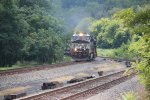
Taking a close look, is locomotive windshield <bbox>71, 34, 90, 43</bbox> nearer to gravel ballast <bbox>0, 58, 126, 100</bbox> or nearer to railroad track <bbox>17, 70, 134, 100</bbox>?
gravel ballast <bbox>0, 58, 126, 100</bbox>

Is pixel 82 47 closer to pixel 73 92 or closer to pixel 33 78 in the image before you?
pixel 33 78

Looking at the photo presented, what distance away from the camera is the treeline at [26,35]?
1246 inches

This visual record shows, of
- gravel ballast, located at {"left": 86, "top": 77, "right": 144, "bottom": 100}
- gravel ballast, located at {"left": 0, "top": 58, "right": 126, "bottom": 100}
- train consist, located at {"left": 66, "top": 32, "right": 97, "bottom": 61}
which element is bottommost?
gravel ballast, located at {"left": 86, "top": 77, "right": 144, "bottom": 100}

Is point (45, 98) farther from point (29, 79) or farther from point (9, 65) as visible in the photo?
point (9, 65)

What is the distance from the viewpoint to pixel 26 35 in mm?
35094

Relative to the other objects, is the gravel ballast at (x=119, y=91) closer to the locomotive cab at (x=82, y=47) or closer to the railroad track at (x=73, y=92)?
the railroad track at (x=73, y=92)

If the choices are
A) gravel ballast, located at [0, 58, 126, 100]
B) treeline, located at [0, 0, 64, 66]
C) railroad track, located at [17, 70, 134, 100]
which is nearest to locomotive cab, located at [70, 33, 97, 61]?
treeline, located at [0, 0, 64, 66]

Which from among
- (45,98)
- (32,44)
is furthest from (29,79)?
(32,44)

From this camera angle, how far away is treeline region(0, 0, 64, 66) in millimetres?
31656

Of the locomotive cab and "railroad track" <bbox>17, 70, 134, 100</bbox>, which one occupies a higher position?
the locomotive cab

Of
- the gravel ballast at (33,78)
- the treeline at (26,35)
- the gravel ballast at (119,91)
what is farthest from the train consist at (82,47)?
the gravel ballast at (119,91)

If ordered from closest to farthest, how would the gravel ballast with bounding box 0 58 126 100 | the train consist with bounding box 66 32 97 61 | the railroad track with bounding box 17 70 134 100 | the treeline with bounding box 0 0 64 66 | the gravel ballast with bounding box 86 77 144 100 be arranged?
the railroad track with bounding box 17 70 134 100, the gravel ballast with bounding box 86 77 144 100, the gravel ballast with bounding box 0 58 126 100, the treeline with bounding box 0 0 64 66, the train consist with bounding box 66 32 97 61

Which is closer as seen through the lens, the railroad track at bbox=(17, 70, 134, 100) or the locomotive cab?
the railroad track at bbox=(17, 70, 134, 100)

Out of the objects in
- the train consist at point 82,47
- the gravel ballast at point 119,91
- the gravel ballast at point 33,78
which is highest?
the train consist at point 82,47
